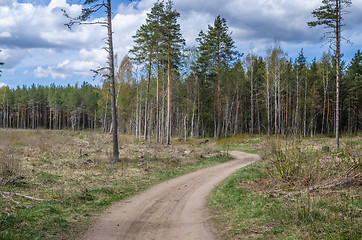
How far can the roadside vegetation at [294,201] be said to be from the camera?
5406mm

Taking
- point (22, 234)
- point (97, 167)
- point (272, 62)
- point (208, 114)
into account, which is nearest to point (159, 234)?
point (22, 234)

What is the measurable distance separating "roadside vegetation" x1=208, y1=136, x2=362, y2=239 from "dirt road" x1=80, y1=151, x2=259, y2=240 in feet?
2.04

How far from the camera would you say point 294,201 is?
6902mm

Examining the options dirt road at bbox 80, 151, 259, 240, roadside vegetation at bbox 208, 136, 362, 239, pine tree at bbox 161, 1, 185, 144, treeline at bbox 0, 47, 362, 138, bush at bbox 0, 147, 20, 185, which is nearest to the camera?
roadside vegetation at bbox 208, 136, 362, 239

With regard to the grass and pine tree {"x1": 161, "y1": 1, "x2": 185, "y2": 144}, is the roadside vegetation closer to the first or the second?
the grass

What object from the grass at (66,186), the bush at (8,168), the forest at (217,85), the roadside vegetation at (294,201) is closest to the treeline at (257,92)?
the forest at (217,85)

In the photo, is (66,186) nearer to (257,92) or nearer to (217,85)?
(217,85)

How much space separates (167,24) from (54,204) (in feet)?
86.2

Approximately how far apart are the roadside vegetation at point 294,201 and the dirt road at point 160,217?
0.62 m

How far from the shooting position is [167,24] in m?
29.5

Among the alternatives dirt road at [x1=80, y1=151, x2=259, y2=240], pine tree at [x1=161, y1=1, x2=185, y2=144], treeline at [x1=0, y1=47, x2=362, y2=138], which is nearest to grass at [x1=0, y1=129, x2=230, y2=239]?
dirt road at [x1=80, y1=151, x2=259, y2=240]

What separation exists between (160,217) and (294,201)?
4.08 meters

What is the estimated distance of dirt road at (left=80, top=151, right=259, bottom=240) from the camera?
616cm

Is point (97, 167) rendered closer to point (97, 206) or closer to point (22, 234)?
point (97, 206)
